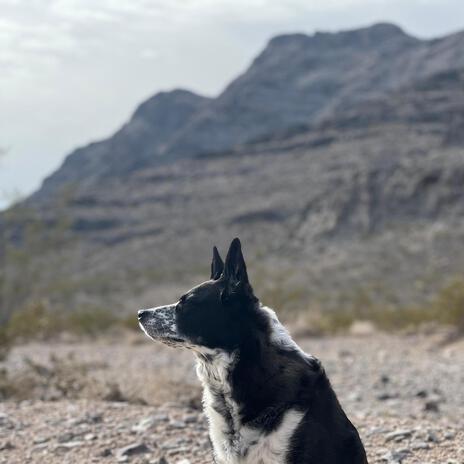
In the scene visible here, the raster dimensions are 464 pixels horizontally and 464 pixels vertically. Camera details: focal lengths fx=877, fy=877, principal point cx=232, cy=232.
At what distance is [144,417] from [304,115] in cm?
13456

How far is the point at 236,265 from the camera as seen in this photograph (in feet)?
19.6

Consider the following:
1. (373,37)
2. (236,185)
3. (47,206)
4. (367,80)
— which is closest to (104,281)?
(47,206)

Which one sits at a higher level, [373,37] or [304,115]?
[373,37]

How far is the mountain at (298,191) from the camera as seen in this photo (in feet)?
147

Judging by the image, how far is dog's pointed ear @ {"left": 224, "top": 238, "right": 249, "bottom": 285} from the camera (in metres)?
5.96

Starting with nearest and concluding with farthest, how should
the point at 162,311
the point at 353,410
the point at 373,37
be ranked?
1. the point at 162,311
2. the point at 353,410
3. the point at 373,37

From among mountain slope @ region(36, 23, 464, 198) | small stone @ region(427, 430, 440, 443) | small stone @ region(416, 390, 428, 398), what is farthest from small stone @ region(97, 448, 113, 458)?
mountain slope @ region(36, 23, 464, 198)

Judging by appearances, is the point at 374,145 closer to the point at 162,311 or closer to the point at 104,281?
the point at 104,281

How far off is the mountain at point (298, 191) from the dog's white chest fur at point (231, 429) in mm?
19502

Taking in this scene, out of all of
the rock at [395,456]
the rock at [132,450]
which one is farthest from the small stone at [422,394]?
the rock at [132,450]

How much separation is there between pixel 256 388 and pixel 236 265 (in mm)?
840

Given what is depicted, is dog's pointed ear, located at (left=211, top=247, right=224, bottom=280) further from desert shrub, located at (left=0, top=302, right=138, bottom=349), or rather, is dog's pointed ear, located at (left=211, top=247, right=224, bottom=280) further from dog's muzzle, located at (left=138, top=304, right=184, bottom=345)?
desert shrub, located at (left=0, top=302, right=138, bottom=349)

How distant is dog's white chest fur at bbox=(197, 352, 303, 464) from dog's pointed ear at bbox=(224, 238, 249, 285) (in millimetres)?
521

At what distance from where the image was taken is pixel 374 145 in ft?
267
